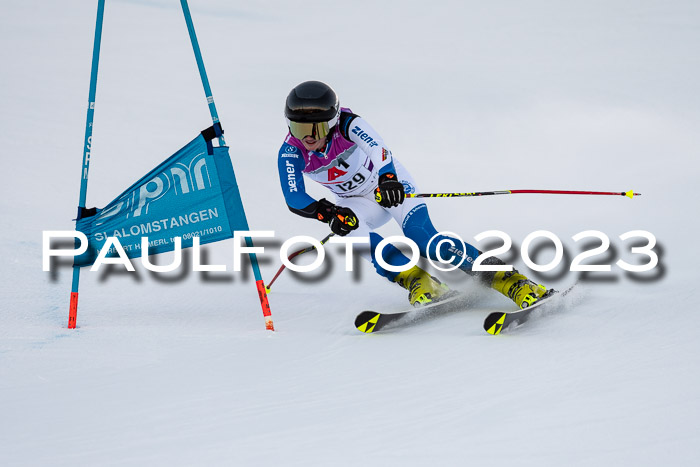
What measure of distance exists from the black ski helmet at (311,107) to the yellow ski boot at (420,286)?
42.5 inches

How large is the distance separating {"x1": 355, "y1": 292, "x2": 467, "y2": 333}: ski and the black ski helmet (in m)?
1.09

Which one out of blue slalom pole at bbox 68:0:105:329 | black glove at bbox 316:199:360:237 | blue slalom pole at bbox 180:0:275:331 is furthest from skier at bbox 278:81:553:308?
blue slalom pole at bbox 68:0:105:329

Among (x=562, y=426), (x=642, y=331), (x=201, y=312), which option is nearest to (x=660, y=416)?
(x=562, y=426)

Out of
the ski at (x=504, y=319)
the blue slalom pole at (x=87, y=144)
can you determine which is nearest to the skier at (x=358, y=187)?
the ski at (x=504, y=319)

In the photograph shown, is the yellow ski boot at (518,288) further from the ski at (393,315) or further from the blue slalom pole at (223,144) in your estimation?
the blue slalom pole at (223,144)

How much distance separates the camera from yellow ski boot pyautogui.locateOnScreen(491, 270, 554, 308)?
4.46 metres

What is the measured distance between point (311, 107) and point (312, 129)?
146 mm

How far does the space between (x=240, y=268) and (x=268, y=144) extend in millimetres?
3745

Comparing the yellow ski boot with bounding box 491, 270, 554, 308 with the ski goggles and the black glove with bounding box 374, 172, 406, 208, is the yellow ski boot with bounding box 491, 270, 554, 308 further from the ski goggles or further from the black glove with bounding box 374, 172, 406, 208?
the ski goggles

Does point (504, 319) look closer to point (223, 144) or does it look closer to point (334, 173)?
point (334, 173)

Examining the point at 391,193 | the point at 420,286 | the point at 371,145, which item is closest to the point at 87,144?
the point at 371,145

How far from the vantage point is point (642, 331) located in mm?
3920

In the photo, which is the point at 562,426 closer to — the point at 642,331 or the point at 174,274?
the point at 642,331

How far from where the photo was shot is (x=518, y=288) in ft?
15.0
